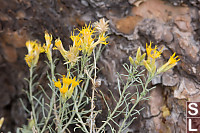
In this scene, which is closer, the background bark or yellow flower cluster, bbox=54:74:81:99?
yellow flower cluster, bbox=54:74:81:99

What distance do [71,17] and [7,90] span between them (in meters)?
0.76

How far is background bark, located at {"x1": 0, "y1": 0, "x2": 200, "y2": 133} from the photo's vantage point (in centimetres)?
134

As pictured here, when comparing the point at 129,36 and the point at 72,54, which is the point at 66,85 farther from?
the point at 129,36

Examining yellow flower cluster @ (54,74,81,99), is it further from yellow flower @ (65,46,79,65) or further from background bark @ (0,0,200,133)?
background bark @ (0,0,200,133)

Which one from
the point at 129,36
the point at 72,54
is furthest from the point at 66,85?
the point at 129,36

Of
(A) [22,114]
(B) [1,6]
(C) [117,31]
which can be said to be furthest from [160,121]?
(B) [1,6]

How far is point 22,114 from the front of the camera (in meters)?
1.66

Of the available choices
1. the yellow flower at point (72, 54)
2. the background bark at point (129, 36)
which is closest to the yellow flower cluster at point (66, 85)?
the yellow flower at point (72, 54)

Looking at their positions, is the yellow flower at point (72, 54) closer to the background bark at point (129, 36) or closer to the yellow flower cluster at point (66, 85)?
the yellow flower cluster at point (66, 85)

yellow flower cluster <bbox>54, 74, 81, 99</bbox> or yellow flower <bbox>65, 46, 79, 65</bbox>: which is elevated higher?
yellow flower <bbox>65, 46, 79, 65</bbox>

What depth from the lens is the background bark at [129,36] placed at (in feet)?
4.39

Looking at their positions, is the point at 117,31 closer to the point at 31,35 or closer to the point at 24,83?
the point at 31,35

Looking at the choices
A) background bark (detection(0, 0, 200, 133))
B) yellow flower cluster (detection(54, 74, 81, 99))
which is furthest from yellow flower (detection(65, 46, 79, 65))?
background bark (detection(0, 0, 200, 133))

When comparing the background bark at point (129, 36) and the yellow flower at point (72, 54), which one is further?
the background bark at point (129, 36)
